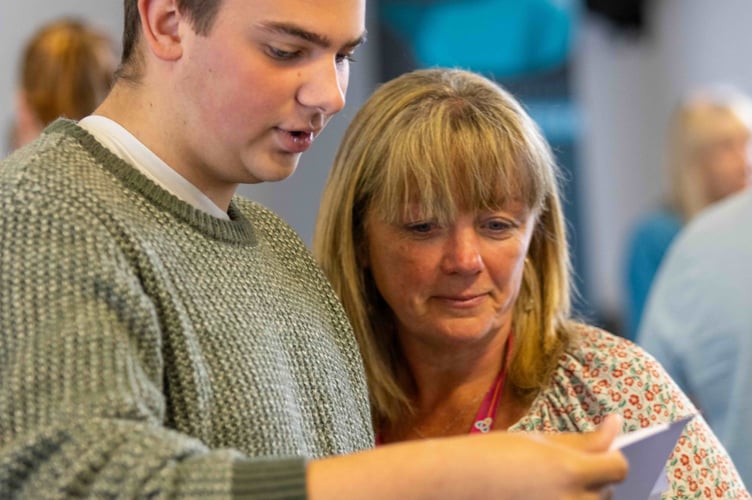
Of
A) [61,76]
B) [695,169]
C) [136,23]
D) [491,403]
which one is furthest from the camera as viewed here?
[695,169]

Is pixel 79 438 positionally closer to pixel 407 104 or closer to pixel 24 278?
pixel 24 278

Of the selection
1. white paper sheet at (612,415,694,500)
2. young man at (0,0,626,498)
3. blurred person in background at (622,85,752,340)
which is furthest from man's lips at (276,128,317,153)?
blurred person in background at (622,85,752,340)

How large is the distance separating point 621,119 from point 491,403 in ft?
17.3

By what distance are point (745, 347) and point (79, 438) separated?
1.61 metres

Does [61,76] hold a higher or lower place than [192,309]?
higher

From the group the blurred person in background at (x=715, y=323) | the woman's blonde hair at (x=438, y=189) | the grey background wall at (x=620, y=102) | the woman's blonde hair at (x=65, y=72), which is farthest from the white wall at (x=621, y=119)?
the woman's blonde hair at (x=438, y=189)

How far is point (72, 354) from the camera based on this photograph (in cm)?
92

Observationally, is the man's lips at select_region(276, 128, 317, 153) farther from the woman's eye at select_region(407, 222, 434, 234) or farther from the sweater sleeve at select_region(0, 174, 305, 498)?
the woman's eye at select_region(407, 222, 434, 234)

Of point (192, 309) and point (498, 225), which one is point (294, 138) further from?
point (498, 225)

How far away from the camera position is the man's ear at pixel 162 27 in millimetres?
1117

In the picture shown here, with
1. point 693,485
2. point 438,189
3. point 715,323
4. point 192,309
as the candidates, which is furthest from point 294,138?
point 715,323

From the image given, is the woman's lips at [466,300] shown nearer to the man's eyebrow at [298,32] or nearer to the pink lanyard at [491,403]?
the pink lanyard at [491,403]

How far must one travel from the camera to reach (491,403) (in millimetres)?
1719

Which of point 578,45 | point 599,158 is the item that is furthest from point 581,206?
point 578,45
